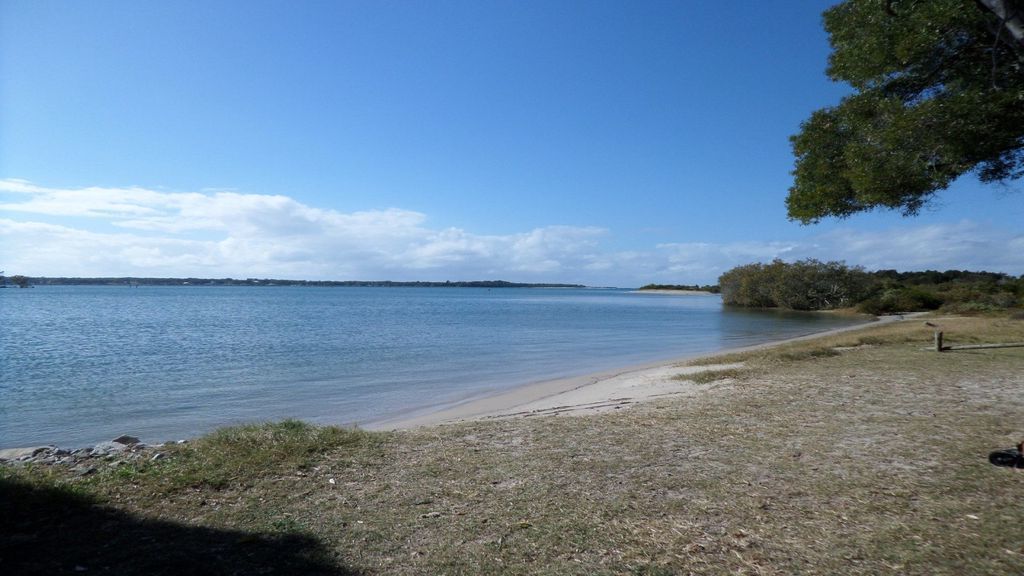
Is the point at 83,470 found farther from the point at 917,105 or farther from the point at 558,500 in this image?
the point at 917,105

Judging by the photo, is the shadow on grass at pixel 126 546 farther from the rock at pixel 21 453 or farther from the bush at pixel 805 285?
the bush at pixel 805 285

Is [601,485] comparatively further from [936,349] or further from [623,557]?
[936,349]

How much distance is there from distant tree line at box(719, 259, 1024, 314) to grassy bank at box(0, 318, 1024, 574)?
4191 cm

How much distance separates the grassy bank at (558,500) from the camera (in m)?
4.05

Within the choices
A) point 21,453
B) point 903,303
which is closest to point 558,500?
point 21,453

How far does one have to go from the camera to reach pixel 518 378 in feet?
61.5

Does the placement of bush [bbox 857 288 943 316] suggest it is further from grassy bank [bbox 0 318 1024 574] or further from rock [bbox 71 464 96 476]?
rock [bbox 71 464 96 476]

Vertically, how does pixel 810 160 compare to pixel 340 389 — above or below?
above

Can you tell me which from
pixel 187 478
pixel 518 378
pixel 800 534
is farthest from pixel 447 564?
pixel 518 378

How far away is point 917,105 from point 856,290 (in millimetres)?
70515

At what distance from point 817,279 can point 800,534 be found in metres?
73.5

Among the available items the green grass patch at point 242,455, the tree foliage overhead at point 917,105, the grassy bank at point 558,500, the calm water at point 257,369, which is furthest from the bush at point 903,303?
the green grass patch at point 242,455

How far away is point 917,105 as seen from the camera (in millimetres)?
6312

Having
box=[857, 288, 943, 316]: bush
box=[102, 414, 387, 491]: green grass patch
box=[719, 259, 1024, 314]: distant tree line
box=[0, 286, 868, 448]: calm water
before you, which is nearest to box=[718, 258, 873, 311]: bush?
box=[719, 259, 1024, 314]: distant tree line
